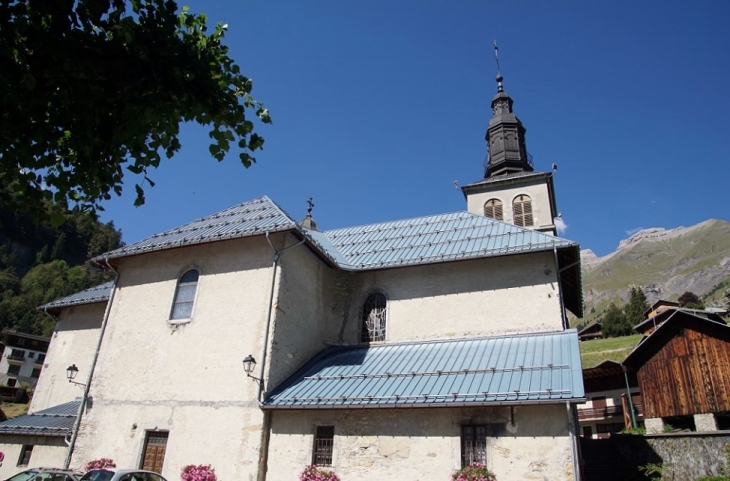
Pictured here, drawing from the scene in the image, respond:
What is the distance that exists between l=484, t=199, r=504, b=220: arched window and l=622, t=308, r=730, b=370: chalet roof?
8429 millimetres

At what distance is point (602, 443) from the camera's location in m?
19.0

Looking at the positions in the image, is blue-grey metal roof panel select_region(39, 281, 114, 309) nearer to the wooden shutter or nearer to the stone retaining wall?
the wooden shutter

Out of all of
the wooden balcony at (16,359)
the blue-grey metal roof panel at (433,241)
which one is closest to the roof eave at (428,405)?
the blue-grey metal roof panel at (433,241)

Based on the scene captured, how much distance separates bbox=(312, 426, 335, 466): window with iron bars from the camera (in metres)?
11.3

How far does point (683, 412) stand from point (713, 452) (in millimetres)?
4734

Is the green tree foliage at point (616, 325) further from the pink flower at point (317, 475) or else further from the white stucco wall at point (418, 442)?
the pink flower at point (317, 475)

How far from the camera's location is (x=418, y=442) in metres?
10.6

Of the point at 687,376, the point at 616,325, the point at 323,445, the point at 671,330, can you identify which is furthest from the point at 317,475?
the point at 616,325

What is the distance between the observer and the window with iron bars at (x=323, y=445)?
1133cm

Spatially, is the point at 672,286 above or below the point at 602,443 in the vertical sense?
above

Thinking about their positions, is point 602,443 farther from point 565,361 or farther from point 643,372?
point 565,361

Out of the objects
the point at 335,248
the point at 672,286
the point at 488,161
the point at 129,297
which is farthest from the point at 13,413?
the point at 672,286

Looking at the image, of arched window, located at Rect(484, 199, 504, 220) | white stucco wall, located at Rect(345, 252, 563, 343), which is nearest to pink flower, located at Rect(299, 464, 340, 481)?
white stucco wall, located at Rect(345, 252, 563, 343)

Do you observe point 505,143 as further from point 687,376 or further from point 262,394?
point 262,394
